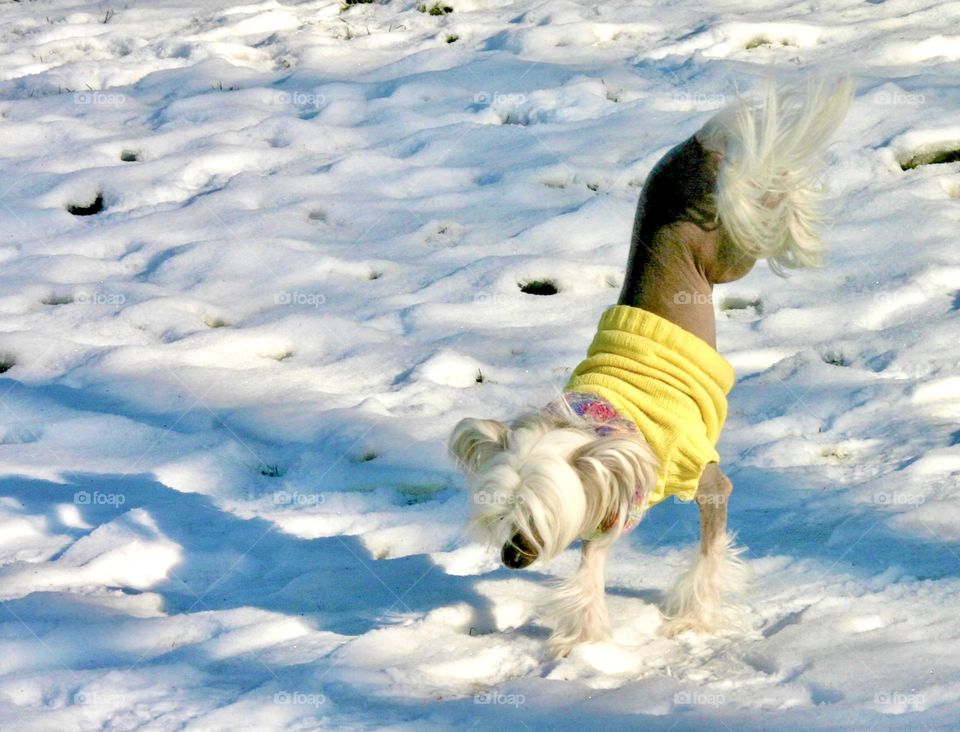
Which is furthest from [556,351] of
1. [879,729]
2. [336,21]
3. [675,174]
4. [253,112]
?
[336,21]

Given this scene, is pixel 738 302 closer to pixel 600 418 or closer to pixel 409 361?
pixel 409 361

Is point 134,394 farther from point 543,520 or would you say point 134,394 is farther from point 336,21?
point 336,21

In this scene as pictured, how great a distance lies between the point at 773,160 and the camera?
288cm

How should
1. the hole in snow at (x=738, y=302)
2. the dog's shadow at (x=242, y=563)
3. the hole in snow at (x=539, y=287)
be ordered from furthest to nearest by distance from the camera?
the hole in snow at (x=539, y=287)
the hole in snow at (x=738, y=302)
the dog's shadow at (x=242, y=563)

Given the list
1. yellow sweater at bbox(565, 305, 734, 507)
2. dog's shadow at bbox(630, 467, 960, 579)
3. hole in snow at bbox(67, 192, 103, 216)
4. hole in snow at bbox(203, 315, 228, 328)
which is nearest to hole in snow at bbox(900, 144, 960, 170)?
dog's shadow at bbox(630, 467, 960, 579)

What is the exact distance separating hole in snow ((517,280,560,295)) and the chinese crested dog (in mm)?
1738

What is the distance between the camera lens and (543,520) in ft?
8.29

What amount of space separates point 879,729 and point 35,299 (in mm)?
3595

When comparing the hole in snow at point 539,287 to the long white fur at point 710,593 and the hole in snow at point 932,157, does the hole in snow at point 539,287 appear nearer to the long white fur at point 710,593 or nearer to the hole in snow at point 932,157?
the hole in snow at point 932,157

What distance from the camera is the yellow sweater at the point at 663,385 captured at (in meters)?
2.86

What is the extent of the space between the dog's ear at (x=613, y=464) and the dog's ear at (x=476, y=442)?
171mm

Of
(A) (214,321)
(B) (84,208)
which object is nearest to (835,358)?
(A) (214,321)

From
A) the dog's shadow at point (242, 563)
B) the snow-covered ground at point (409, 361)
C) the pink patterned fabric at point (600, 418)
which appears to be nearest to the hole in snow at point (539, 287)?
the snow-covered ground at point (409, 361)

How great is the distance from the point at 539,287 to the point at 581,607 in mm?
2093
